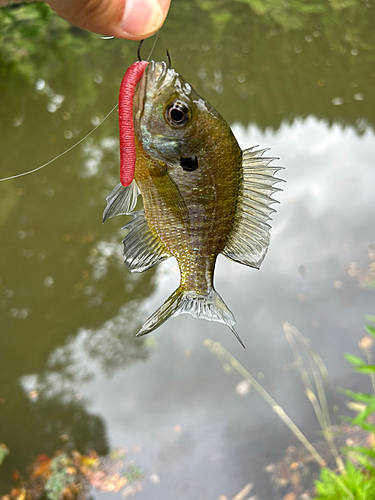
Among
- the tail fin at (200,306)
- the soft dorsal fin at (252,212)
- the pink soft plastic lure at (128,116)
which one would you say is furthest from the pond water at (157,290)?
the tail fin at (200,306)

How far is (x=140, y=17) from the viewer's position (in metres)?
1.20

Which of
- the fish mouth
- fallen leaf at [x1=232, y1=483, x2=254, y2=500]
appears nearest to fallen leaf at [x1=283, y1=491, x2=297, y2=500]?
fallen leaf at [x1=232, y1=483, x2=254, y2=500]

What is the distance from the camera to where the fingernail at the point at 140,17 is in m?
1.19

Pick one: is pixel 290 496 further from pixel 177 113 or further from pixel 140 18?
pixel 140 18

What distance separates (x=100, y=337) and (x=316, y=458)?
8.01 ft

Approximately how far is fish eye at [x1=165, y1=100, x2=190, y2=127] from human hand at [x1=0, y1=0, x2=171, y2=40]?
334 mm

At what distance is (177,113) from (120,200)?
312mm

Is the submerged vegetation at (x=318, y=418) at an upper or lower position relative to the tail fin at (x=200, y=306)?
lower

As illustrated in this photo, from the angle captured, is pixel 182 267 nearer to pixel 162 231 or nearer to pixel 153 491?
pixel 162 231

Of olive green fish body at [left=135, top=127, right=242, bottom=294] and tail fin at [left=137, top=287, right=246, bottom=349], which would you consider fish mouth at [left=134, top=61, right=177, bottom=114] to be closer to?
olive green fish body at [left=135, top=127, right=242, bottom=294]

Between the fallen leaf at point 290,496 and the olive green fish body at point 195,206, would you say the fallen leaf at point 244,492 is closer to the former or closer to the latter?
the fallen leaf at point 290,496

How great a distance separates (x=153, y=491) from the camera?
11.6 ft

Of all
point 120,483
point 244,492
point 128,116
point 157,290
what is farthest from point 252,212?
point 157,290

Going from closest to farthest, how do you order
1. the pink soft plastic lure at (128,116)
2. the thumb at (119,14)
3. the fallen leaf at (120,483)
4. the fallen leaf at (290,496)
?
the pink soft plastic lure at (128,116) < the thumb at (119,14) < the fallen leaf at (290,496) < the fallen leaf at (120,483)
